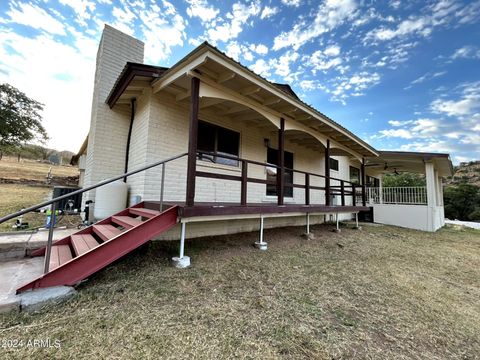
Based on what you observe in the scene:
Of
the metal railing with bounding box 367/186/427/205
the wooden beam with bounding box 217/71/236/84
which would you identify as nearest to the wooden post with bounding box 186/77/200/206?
the wooden beam with bounding box 217/71/236/84

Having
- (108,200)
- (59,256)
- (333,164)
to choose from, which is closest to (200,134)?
(108,200)

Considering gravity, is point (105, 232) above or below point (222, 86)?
below

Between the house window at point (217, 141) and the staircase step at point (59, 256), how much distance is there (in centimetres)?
317

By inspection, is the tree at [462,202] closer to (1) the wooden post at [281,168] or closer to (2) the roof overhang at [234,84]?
(2) the roof overhang at [234,84]

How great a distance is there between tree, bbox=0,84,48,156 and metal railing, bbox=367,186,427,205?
67.9 feet

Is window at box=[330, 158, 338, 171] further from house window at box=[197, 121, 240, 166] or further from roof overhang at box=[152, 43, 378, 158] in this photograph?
house window at box=[197, 121, 240, 166]

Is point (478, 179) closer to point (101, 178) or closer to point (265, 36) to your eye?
point (265, 36)

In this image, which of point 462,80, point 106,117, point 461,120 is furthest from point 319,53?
point 461,120

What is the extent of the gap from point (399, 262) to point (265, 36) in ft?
31.7

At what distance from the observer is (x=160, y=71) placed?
4656mm

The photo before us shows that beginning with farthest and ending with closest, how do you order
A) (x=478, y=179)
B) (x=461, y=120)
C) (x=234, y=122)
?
1. (x=478, y=179)
2. (x=461, y=120)
3. (x=234, y=122)

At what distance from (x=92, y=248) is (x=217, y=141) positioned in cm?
390

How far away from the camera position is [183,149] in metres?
5.48

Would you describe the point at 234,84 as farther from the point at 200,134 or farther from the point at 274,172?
the point at 274,172
